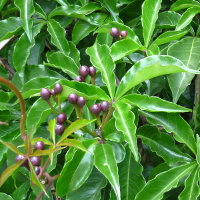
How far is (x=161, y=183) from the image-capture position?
37.2 inches

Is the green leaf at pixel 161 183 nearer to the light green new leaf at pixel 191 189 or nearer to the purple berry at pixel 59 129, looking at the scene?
the light green new leaf at pixel 191 189

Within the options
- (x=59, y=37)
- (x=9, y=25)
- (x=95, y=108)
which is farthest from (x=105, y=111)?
(x=9, y=25)

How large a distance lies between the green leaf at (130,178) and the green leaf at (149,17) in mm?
328

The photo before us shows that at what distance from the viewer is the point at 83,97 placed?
87 cm

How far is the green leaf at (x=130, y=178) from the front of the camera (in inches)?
38.5

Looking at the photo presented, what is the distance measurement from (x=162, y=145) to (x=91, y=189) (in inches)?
8.8

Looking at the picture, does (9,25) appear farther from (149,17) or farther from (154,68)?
(154,68)

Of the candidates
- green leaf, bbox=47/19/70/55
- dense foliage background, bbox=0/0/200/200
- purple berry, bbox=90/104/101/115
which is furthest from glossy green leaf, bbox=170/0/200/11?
purple berry, bbox=90/104/101/115

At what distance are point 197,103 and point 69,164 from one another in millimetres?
539

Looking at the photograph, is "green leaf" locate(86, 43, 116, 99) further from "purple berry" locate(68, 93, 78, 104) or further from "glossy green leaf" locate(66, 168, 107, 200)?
"glossy green leaf" locate(66, 168, 107, 200)

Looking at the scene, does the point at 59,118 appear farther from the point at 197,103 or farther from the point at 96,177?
the point at 197,103

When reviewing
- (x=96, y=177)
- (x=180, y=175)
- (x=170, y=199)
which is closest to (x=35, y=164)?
(x=96, y=177)

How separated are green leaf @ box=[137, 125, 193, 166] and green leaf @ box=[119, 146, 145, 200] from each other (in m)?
0.06

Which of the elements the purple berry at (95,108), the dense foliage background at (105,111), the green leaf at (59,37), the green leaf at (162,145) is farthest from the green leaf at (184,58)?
the green leaf at (59,37)
